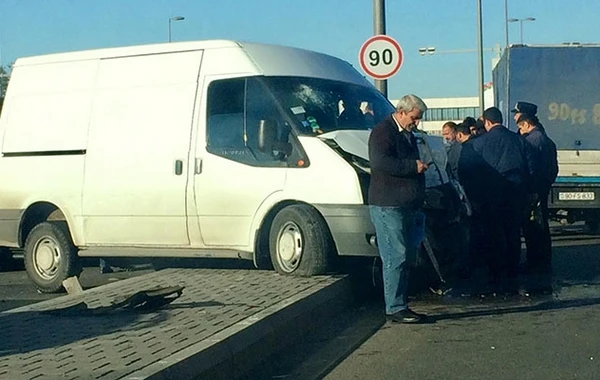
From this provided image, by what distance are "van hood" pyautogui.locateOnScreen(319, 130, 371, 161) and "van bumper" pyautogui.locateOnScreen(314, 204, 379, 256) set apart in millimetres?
546

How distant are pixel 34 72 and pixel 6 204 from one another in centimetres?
152

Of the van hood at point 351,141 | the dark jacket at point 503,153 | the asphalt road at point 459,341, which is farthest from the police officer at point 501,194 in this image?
the van hood at point 351,141

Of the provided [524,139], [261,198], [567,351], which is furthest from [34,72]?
[567,351]

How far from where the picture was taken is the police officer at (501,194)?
438 inches

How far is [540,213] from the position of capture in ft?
41.2

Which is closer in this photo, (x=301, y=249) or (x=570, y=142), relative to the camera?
(x=301, y=249)

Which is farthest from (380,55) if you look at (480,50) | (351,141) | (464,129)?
(480,50)

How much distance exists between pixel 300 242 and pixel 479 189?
239 centimetres

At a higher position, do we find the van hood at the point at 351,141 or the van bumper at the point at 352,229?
the van hood at the point at 351,141

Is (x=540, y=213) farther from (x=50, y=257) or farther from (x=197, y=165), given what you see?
(x=50, y=257)

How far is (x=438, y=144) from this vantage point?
1126 cm

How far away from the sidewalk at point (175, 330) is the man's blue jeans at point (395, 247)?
0.63 meters

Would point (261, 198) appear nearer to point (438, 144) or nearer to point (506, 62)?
point (438, 144)

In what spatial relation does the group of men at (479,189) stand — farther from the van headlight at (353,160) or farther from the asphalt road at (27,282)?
A: the asphalt road at (27,282)
